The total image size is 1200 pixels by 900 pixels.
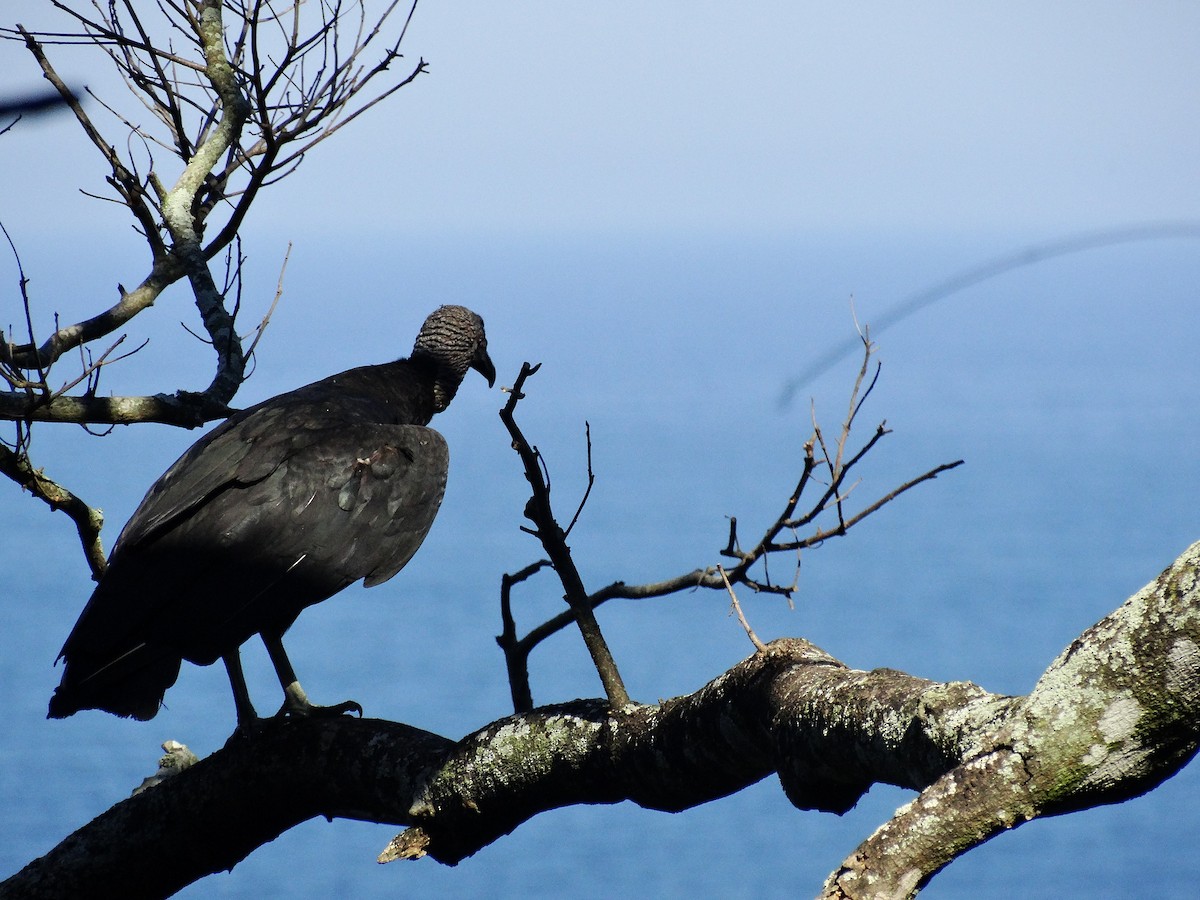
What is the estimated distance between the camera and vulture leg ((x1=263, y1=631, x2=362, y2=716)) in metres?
2.72

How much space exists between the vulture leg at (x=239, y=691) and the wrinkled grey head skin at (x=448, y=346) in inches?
46.0

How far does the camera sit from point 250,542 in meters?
2.62

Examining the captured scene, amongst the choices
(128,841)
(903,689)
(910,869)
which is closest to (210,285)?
(128,841)

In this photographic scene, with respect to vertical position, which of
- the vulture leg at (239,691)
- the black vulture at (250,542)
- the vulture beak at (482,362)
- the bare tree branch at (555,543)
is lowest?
the bare tree branch at (555,543)

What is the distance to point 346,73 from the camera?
3.05 m

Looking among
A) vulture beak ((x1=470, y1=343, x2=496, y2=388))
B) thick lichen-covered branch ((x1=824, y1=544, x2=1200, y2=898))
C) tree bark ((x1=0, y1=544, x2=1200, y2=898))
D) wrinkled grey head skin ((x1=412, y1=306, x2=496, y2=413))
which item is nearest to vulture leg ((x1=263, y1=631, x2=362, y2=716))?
tree bark ((x1=0, y1=544, x2=1200, y2=898))

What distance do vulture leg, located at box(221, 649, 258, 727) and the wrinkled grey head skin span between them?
117 centimetres

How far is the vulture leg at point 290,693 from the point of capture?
2717 mm

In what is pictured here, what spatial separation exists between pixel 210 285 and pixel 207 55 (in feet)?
1.90

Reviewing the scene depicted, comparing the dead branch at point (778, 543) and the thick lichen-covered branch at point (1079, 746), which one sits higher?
the dead branch at point (778, 543)

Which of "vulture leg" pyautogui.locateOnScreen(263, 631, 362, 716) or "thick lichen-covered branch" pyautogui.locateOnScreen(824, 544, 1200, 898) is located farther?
"vulture leg" pyautogui.locateOnScreen(263, 631, 362, 716)

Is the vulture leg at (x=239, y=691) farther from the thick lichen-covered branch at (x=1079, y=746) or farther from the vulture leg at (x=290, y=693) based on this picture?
the thick lichen-covered branch at (x=1079, y=746)

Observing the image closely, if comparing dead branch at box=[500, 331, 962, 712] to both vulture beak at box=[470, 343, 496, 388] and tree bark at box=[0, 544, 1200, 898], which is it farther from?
vulture beak at box=[470, 343, 496, 388]

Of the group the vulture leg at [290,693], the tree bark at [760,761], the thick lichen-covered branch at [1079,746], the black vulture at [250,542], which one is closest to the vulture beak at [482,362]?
the black vulture at [250,542]
